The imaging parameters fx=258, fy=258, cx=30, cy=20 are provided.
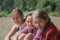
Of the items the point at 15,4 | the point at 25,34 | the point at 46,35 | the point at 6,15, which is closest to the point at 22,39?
the point at 25,34

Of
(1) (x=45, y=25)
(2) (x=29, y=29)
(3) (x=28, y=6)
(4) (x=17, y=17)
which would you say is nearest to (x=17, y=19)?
(4) (x=17, y=17)

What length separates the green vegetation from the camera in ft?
32.5

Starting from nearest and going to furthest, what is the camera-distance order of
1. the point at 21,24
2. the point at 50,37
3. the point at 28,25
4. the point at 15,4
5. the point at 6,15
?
1. the point at 50,37
2. the point at 28,25
3. the point at 21,24
4. the point at 6,15
5. the point at 15,4

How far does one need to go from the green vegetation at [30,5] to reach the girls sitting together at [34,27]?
6.14 metres

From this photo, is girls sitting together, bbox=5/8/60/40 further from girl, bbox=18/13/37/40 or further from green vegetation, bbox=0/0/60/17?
green vegetation, bbox=0/0/60/17

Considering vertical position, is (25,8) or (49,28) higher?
(25,8)

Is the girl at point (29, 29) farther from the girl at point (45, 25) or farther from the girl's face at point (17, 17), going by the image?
the girl at point (45, 25)

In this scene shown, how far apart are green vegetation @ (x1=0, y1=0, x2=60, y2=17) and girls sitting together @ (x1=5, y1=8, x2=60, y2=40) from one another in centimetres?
614

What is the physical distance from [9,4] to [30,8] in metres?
1.11

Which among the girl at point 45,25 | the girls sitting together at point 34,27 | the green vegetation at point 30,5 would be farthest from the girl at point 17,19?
the green vegetation at point 30,5

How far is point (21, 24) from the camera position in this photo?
3471 mm

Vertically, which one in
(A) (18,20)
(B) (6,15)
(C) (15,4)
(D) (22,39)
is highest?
(C) (15,4)

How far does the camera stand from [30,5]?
10555 millimetres

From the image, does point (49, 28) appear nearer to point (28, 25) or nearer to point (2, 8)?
point (28, 25)
